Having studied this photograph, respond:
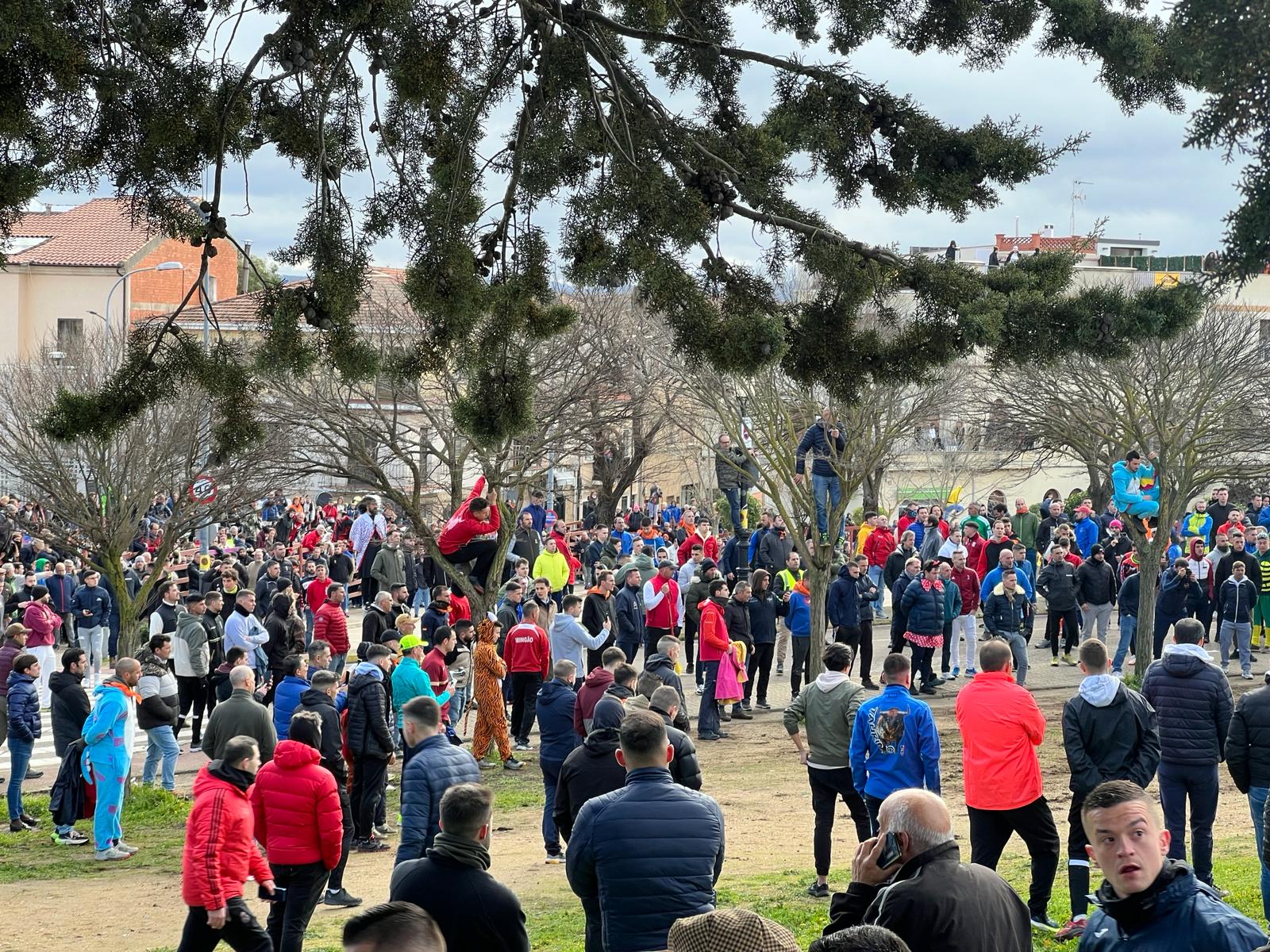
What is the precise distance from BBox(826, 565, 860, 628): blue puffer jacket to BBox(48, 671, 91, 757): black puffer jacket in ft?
33.8

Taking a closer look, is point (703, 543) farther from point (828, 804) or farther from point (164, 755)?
point (828, 804)

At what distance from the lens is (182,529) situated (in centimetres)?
2469

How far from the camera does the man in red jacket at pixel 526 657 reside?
16734 millimetres

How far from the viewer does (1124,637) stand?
71.2 ft

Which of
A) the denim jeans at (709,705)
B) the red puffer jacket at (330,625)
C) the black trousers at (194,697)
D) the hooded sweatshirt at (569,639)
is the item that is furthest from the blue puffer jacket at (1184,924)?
the red puffer jacket at (330,625)

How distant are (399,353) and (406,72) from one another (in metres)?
1.67

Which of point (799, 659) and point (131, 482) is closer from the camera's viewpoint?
point (799, 659)

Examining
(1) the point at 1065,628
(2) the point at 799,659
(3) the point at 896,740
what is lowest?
(2) the point at 799,659

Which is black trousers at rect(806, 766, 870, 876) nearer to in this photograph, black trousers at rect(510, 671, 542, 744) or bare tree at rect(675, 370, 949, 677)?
black trousers at rect(510, 671, 542, 744)

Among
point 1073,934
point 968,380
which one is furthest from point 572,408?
point 1073,934

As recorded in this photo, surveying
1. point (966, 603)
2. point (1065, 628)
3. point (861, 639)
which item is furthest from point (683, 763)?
point (1065, 628)

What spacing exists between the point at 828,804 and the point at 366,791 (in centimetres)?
454

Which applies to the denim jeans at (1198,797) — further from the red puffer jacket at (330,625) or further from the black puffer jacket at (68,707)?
the red puffer jacket at (330,625)

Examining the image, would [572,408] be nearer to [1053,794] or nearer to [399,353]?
[1053,794]
